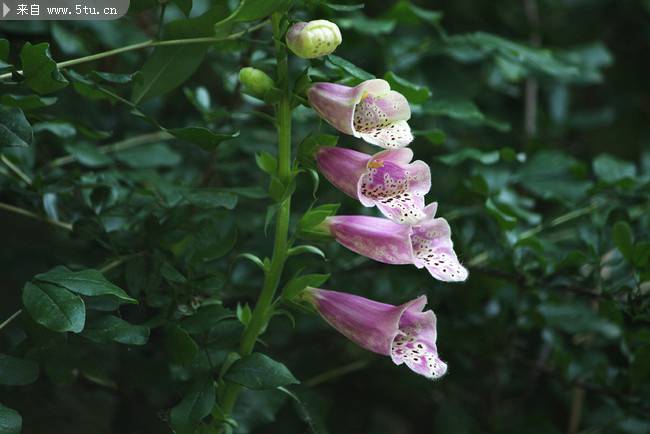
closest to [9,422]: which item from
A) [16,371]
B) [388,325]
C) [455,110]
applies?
[16,371]

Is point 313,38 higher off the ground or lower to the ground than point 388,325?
higher

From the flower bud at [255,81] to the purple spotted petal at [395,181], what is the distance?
0.11m

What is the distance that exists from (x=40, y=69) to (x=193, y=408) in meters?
0.30

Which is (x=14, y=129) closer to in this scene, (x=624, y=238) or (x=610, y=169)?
(x=624, y=238)

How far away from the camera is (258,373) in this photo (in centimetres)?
68

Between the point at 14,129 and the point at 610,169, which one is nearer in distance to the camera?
the point at 14,129

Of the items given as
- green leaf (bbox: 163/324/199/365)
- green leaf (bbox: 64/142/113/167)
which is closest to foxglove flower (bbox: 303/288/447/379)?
green leaf (bbox: 163/324/199/365)

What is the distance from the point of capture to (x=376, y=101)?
2.28 feet

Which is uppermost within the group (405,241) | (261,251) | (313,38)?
(313,38)

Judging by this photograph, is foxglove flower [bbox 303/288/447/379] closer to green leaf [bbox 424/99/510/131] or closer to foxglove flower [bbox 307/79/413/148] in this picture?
foxglove flower [bbox 307/79/413/148]

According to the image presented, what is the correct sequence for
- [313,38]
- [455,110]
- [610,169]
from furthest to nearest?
[610,169] → [455,110] → [313,38]

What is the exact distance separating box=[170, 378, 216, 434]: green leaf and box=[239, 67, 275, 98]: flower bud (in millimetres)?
246

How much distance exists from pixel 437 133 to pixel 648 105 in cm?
92

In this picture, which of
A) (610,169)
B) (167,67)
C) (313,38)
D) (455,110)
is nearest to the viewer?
(313,38)
